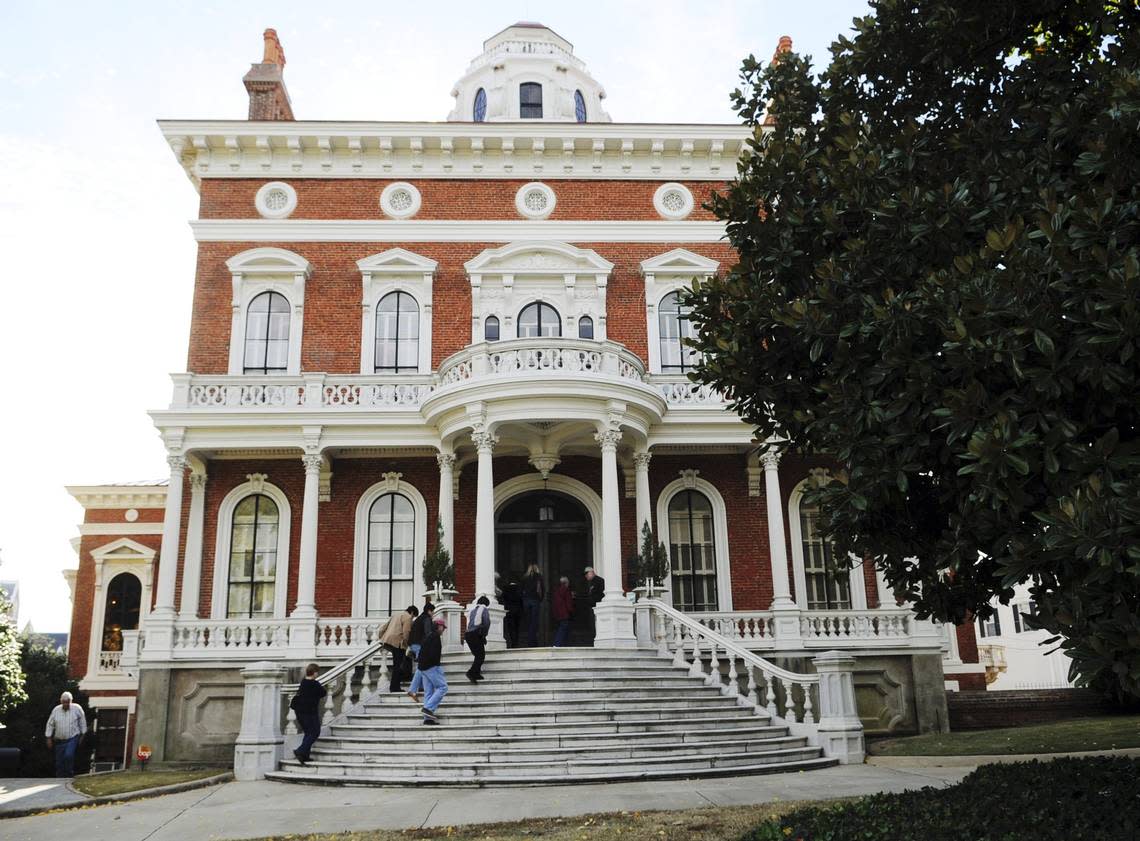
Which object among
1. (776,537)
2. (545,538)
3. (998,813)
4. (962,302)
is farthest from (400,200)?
(998,813)

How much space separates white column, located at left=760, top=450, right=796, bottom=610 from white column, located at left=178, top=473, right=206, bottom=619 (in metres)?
11.7

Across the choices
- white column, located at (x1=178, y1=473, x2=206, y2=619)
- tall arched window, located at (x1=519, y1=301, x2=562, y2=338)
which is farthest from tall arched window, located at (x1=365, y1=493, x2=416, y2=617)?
tall arched window, located at (x1=519, y1=301, x2=562, y2=338)

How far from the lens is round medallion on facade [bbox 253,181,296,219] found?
72.2 feet

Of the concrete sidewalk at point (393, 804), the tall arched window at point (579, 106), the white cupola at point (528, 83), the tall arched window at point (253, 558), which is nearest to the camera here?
the concrete sidewalk at point (393, 804)

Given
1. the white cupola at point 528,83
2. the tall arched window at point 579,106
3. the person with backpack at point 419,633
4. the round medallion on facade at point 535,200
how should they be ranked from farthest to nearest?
1. the tall arched window at point 579,106
2. the white cupola at point 528,83
3. the round medallion on facade at point 535,200
4. the person with backpack at point 419,633

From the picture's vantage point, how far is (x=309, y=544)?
18719 mm

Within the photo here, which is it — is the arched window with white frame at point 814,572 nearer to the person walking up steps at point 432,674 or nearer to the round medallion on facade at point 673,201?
the round medallion on facade at point 673,201

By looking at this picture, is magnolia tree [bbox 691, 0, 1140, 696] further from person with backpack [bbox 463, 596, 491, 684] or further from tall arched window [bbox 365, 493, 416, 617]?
tall arched window [bbox 365, 493, 416, 617]

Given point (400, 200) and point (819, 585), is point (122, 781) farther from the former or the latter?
point (819, 585)

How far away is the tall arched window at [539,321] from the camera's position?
2181cm

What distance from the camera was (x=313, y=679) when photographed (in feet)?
44.2

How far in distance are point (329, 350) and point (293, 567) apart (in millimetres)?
4839

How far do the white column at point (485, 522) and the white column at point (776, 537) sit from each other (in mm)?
5553

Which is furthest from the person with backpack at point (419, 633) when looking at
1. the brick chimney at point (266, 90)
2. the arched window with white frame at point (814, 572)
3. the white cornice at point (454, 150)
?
the brick chimney at point (266, 90)
